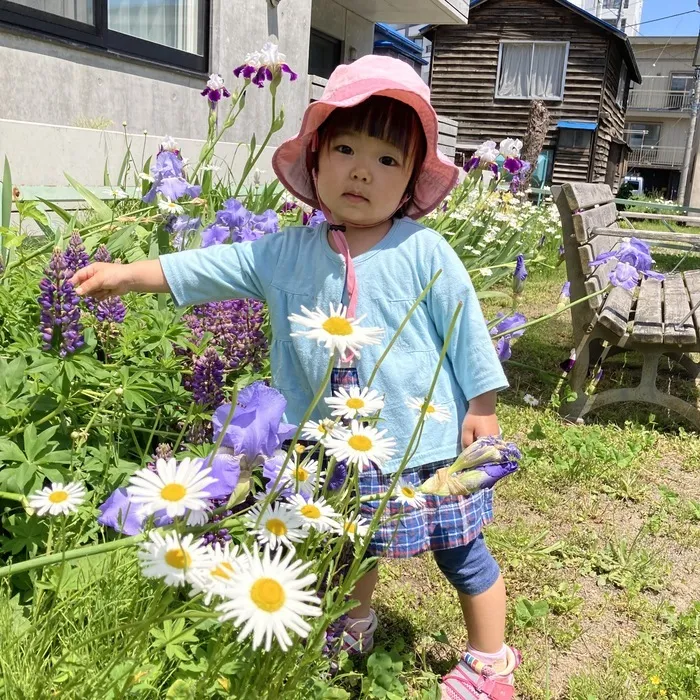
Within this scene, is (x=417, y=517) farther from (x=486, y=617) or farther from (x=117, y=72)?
(x=117, y=72)

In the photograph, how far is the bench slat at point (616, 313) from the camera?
3150 millimetres

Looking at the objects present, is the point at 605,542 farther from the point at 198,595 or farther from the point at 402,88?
the point at 198,595

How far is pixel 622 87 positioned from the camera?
24.3m

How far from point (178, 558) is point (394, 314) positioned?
0.82 m

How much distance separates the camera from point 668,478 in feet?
9.23

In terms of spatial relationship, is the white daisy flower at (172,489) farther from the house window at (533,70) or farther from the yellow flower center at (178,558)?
the house window at (533,70)

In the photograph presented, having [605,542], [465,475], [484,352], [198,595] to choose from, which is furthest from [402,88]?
[605,542]

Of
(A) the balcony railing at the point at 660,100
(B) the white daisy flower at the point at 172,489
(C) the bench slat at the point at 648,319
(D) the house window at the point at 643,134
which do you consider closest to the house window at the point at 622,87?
(D) the house window at the point at 643,134

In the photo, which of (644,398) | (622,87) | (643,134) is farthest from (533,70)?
(643,134)

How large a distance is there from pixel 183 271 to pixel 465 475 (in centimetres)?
80

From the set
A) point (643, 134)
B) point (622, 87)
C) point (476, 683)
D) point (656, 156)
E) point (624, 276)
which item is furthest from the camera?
point (643, 134)

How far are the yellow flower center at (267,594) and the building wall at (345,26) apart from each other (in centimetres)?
941

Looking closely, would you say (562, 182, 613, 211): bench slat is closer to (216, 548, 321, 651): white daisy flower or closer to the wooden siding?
(216, 548, 321, 651): white daisy flower

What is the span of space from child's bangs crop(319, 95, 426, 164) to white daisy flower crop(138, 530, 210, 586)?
913mm
